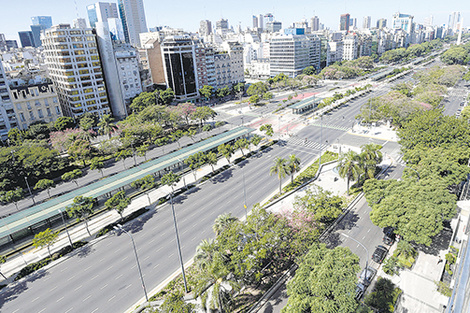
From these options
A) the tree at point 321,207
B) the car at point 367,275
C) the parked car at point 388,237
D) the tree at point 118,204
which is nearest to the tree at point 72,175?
the tree at point 118,204

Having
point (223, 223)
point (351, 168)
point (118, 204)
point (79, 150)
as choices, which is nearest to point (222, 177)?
point (118, 204)

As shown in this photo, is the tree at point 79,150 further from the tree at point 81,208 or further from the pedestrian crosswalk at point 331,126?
the pedestrian crosswalk at point 331,126

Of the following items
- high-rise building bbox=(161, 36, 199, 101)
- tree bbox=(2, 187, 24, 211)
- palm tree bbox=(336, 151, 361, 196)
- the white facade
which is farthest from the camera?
high-rise building bbox=(161, 36, 199, 101)

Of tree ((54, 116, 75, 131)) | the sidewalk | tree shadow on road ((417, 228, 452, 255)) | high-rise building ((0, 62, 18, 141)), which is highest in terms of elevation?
high-rise building ((0, 62, 18, 141))

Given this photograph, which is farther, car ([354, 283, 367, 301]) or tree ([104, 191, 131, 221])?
tree ([104, 191, 131, 221])

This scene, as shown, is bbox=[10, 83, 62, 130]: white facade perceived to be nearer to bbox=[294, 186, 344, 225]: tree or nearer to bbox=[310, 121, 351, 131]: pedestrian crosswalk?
bbox=[310, 121, 351, 131]: pedestrian crosswalk

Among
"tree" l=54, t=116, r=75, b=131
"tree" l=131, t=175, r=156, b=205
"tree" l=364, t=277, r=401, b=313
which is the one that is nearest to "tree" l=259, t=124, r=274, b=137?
"tree" l=131, t=175, r=156, b=205

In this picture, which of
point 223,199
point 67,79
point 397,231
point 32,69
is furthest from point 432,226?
point 32,69
